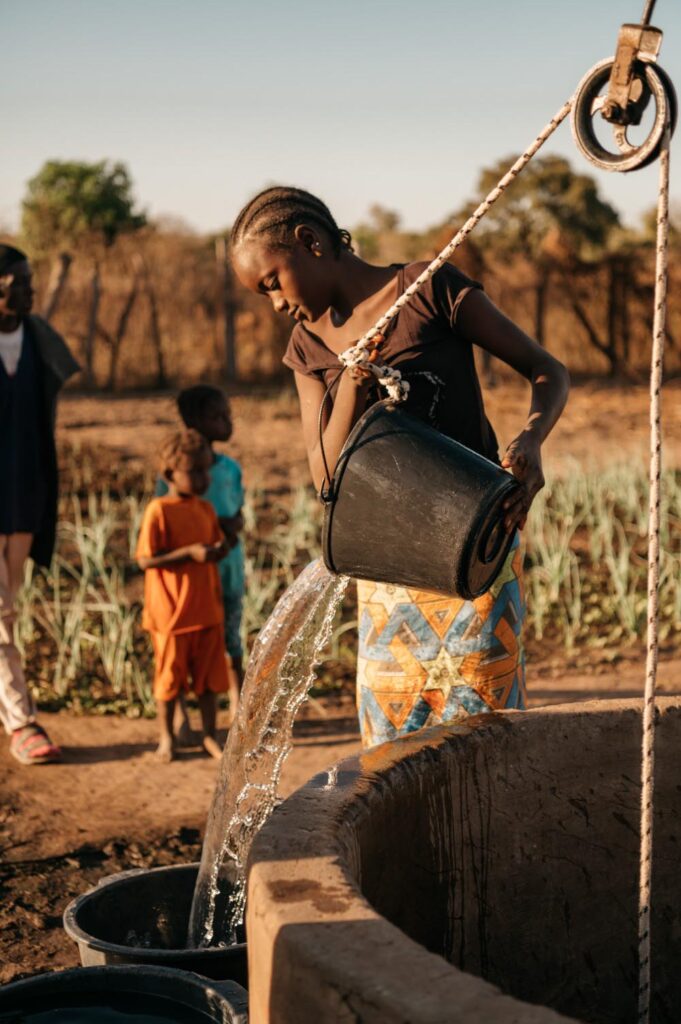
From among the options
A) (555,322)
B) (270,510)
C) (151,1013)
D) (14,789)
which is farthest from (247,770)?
(555,322)

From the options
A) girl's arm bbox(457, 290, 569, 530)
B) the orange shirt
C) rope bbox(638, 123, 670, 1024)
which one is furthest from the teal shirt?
rope bbox(638, 123, 670, 1024)

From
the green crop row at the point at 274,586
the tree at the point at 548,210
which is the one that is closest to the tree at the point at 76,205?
the tree at the point at 548,210

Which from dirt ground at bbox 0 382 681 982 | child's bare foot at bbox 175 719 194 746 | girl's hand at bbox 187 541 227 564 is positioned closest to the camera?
dirt ground at bbox 0 382 681 982

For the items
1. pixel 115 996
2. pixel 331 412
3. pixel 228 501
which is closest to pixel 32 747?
pixel 228 501

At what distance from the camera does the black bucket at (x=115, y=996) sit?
2098 millimetres

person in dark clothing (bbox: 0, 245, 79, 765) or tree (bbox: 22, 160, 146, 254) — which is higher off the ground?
tree (bbox: 22, 160, 146, 254)

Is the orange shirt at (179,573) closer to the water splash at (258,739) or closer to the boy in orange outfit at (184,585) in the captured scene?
the boy in orange outfit at (184,585)

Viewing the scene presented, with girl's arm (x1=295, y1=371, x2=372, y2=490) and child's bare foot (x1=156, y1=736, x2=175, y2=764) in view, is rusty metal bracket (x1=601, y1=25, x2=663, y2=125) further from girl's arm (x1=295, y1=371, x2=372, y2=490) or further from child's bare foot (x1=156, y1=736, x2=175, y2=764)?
child's bare foot (x1=156, y1=736, x2=175, y2=764)

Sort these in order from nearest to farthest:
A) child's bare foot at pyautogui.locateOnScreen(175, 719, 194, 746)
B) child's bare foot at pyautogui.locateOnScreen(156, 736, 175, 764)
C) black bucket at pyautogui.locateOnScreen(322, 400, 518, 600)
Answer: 1. black bucket at pyautogui.locateOnScreen(322, 400, 518, 600)
2. child's bare foot at pyautogui.locateOnScreen(156, 736, 175, 764)
3. child's bare foot at pyautogui.locateOnScreen(175, 719, 194, 746)

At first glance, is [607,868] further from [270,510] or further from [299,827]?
[270,510]

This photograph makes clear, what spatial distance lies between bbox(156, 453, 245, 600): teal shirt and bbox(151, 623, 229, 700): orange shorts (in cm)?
34

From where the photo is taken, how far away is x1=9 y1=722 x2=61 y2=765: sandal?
165 inches

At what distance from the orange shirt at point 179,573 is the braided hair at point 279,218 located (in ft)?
6.20

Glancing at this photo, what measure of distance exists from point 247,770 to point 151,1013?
0.64 meters
